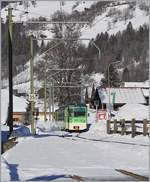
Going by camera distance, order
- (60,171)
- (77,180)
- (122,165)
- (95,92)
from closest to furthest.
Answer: (77,180)
(60,171)
(122,165)
(95,92)

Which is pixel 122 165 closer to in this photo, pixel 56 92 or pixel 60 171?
pixel 60 171

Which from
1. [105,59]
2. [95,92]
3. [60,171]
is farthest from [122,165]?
[105,59]

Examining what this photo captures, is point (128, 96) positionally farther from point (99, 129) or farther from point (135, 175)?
point (135, 175)

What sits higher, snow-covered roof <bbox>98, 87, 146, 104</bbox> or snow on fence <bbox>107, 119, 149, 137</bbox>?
snow-covered roof <bbox>98, 87, 146, 104</bbox>

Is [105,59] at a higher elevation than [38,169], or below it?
higher

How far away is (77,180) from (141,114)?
2345 inches

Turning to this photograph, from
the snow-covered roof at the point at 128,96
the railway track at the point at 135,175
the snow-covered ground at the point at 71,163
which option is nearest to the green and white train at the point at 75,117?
the snow-covered ground at the point at 71,163

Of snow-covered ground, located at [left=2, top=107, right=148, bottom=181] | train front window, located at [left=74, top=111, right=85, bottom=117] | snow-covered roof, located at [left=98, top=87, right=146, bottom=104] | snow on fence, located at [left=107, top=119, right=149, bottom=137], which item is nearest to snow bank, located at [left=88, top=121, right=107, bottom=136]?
snow on fence, located at [left=107, top=119, right=149, bottom=137]

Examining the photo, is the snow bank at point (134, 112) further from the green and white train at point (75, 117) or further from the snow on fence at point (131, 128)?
the snow on fence at point (131, 128)

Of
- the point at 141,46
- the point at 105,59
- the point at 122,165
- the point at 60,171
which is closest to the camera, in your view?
the point at 60,171

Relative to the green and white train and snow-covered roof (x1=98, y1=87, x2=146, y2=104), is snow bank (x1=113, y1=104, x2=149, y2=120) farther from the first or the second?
snow-covered roof (x1=98, y1=87, x2=146, y2=104)

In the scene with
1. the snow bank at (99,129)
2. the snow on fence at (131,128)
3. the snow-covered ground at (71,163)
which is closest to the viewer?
the snow-covered ground at (71,163)

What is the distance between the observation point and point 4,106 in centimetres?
10762

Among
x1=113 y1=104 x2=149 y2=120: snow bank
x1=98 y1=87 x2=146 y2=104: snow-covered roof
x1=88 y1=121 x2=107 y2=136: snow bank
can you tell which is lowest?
x1=88 y1=121 x2=107 y2=136: snow bank
